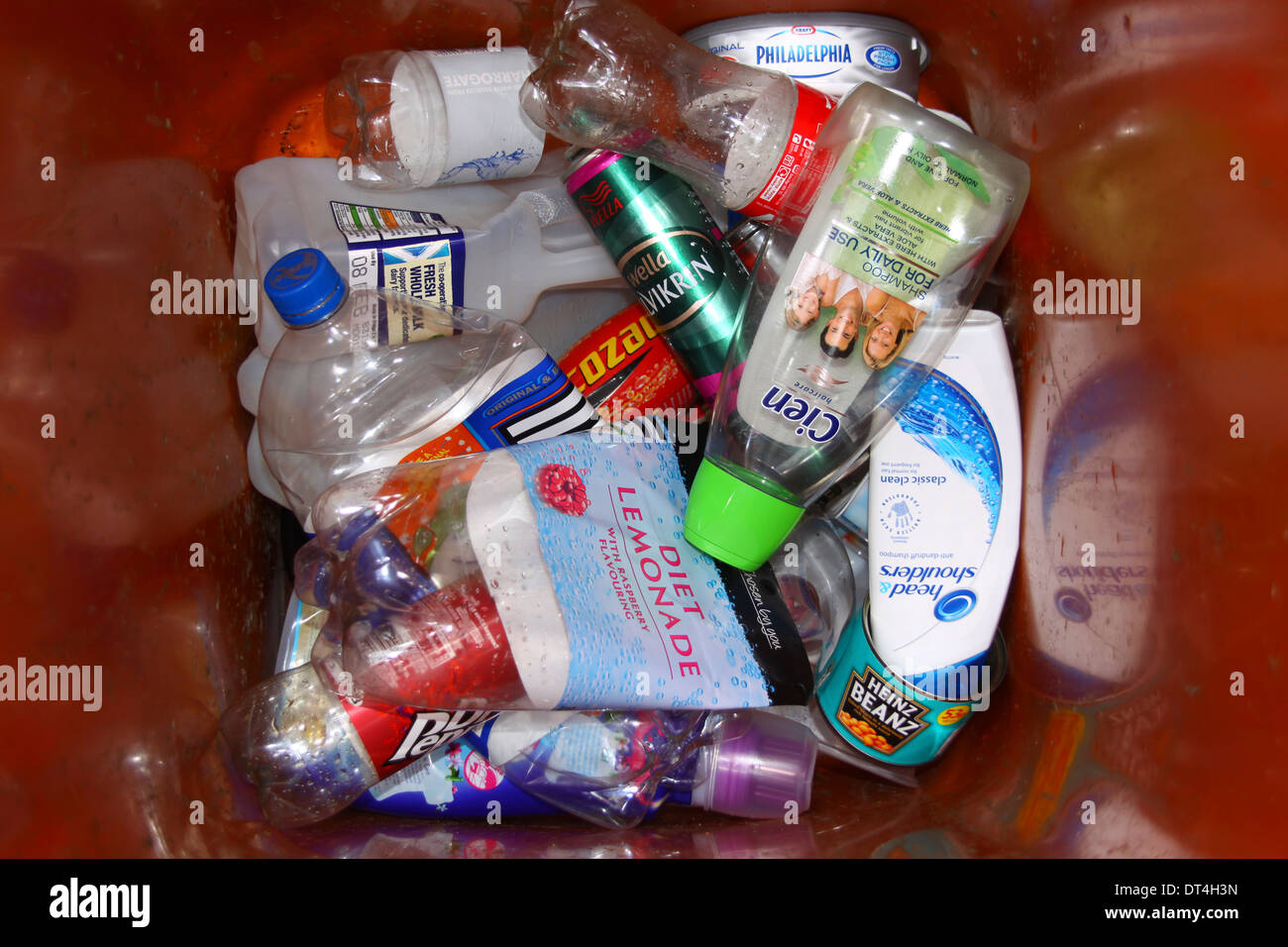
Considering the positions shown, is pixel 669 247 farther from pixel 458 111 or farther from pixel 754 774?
pixel 754 774

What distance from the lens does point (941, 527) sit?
777mm

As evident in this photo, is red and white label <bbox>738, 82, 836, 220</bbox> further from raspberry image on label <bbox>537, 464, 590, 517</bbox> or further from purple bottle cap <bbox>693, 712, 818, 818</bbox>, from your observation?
purple bottle cap <bbox>693, 712, 818, 818</bbox>

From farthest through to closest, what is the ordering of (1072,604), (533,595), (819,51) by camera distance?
(819,51)
(1072,604)
(533,595)

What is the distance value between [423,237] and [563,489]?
30 centimetres

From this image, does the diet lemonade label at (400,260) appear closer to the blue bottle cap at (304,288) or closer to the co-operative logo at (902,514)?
the blue bottle cap at (304,288)

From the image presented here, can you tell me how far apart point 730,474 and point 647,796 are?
0.98 ft

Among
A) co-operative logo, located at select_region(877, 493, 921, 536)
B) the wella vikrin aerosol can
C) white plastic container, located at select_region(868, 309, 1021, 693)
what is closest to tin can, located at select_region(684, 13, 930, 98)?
the wella vikrin aerosol can

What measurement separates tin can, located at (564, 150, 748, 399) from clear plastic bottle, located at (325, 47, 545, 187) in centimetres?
9

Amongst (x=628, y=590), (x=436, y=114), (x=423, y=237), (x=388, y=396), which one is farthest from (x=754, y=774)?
(x=436, y=114)

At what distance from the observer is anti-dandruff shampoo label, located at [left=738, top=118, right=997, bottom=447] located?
2.22 ft

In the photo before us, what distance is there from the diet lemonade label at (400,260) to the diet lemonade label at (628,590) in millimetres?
181

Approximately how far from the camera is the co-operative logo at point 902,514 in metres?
0.78

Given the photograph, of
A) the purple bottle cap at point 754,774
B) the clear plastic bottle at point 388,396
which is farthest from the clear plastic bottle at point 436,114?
the purple bottle cap at point 754,774
